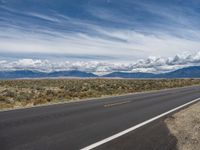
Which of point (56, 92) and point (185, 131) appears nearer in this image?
point (185, 131)

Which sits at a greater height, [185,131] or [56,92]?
[185,131]

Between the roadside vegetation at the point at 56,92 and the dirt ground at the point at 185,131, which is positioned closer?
the dirt ground at the point at 185,131

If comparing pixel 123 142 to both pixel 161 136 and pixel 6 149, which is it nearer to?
pixel 161 136

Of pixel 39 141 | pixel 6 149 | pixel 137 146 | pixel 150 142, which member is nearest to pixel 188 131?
pixel 150 142

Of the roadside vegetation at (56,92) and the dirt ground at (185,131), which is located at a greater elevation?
the dirt ground at (185,131)

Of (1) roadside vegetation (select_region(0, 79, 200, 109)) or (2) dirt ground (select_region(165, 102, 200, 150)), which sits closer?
(2) dirt ground (select_region(165, 102, 200, 150))

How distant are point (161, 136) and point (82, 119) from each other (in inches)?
162

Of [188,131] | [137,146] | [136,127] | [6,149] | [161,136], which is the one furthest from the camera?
[136,127]

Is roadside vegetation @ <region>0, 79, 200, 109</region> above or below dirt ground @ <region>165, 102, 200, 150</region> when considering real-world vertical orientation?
below

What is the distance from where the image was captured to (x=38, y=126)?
10312 millimetres

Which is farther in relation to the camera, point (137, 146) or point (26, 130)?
point (26, 130)

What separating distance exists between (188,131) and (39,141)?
4999 millimetres

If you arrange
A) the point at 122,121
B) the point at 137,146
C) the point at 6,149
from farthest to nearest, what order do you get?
the point at 122,121 → the point at 137,146 → the point at 6,149

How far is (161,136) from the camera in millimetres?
9086
